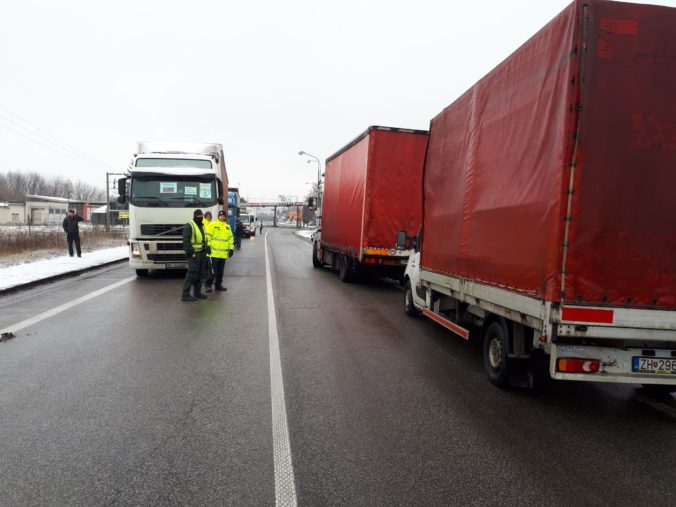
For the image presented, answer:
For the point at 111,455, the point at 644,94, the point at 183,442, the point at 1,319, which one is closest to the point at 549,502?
the point at 183,442

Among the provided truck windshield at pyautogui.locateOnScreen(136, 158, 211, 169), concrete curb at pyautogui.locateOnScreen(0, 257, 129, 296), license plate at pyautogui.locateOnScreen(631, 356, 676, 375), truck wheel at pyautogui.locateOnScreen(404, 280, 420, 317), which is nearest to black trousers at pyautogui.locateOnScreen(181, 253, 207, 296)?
truck windshield at pyautogui.locateOnScreen(136, 158, 211, 169)

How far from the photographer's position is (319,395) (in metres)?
4.53

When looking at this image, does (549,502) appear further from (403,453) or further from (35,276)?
(35,276)

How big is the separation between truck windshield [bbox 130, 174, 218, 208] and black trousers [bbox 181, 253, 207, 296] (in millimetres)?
3008

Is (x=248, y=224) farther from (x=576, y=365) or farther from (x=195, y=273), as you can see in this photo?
(x=576, y=365)

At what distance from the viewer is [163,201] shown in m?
12.5

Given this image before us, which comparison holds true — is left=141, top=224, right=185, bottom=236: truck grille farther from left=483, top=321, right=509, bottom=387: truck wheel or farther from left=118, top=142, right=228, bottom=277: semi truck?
left=483, top=321, right=509, bottom=387: truck wheel

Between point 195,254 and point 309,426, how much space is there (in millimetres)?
6705

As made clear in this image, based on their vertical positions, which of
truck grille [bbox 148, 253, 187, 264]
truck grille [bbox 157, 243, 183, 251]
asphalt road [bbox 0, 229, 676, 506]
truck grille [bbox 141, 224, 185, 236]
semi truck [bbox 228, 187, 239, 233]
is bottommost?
asphalt road [bbox 0, 229, 676, 506]

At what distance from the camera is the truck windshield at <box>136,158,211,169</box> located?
1294cm

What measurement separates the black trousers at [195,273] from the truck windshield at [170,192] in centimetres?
301

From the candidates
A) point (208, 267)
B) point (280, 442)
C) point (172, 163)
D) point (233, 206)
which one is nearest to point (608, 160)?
point (280, 442)

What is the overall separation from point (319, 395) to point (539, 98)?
3.37 meters

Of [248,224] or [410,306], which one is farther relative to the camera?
[248,224]
